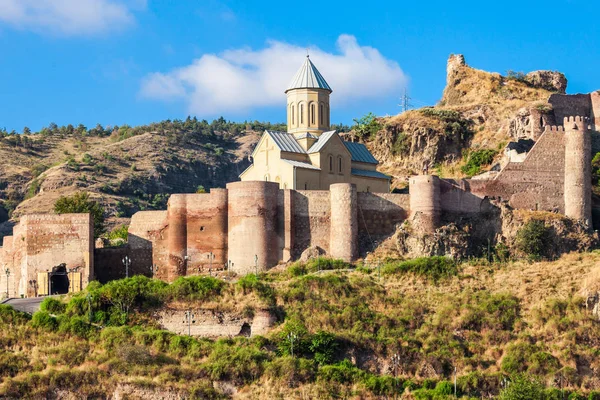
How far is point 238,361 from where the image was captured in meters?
40.4

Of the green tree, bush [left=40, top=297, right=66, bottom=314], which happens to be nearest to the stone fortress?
bush [left=40, top=297, right=66, bottom=314]

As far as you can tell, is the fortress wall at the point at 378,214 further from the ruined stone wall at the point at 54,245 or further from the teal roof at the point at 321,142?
the ruined stone wall at the point at 54,245

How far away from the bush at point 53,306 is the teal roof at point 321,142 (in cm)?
1330

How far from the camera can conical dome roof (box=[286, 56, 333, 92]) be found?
53812 mm

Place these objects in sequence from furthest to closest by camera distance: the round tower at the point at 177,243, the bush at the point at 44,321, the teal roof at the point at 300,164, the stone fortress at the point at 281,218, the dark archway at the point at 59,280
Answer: the teal roof at the point at 300,164 < the round tower at the point at 177,243 < the stone fortress at the point at 281,218 < the dark archway at the point at 59,280 < the bush at the point at 44,321

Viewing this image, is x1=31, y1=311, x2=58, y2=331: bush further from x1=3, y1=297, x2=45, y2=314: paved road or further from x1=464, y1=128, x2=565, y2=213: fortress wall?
x1=464, y1=128, x2=565, y2=213: fortress wall

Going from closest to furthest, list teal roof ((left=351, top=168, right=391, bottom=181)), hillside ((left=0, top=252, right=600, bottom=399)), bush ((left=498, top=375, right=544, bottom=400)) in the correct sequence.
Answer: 1. bush ((left=498, top=375, right=544, bottom=400))
2. hillside ((left=0, top=252, right=600, bottom=399))
3. teal roof ((left=351, top=168, right=391, bottom=181))

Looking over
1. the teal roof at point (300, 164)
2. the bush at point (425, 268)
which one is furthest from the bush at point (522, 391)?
the teal roof at point (300, 164)

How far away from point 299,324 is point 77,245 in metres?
10.0

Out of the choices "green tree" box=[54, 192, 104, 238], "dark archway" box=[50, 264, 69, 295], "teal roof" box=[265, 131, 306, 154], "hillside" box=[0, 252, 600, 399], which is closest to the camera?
"hillside" box=[0, 252, 600, 399]

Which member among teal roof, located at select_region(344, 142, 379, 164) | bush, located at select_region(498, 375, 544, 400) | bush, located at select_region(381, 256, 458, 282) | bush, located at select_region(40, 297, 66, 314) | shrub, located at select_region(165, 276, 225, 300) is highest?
teal roof, located at select_region(344, 142, 379, 164)

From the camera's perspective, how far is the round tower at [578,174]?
50031 mm

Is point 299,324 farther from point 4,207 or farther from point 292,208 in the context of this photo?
point 4,207

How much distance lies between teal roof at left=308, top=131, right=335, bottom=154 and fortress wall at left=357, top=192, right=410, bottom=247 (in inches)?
160
